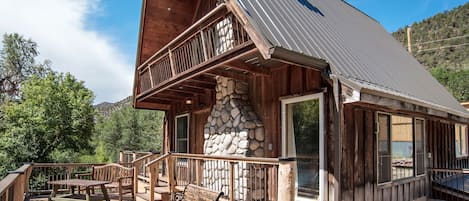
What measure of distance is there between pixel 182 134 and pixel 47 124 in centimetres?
704

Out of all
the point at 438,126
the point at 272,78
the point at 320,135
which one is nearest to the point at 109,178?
the point at 272,78

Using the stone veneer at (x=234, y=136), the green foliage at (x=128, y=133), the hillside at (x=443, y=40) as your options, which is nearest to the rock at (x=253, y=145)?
the stone veneer at (x=234, y=136)

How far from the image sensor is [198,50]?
6695 millimetres

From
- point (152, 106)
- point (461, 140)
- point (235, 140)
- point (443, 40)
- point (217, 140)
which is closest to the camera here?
point (235, 140)

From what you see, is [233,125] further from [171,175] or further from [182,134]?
[182,134]

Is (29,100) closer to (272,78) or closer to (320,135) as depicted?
(272,78)

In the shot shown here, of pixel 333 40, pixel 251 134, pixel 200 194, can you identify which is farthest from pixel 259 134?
pixel 333 40

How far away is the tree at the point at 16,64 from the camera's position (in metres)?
22.1

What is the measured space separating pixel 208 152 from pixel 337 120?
3.38m

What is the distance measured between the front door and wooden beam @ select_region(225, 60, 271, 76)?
732mm

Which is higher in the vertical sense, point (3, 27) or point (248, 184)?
point (3, 27)

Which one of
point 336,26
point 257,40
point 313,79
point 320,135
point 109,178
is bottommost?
point 109,178

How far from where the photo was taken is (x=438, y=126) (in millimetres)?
8727

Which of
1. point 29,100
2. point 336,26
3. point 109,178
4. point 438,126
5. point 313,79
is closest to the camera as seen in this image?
point 313,79
